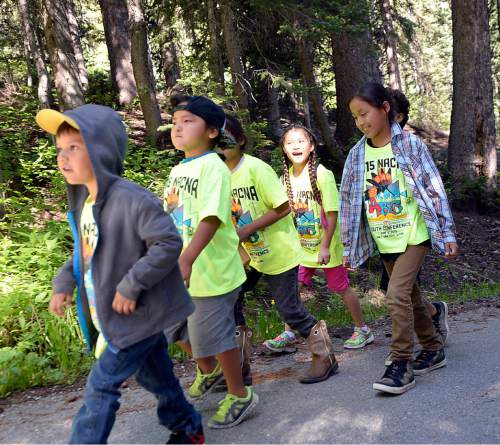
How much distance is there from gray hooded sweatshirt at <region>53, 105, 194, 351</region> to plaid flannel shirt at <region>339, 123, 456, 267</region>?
2.25m

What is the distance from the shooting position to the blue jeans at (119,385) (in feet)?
9.55

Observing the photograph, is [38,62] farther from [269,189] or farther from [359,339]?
[359,339]

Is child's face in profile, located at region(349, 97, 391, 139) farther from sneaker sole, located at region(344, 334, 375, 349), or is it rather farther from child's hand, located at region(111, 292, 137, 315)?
child's hand, located at region(111, 292, 137, 315)

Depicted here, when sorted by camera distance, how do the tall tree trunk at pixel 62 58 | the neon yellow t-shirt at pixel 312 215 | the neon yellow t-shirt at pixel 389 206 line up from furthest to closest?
the tall tree trunk at pixel 62 58
the neon yellow t-shirt at pixel 312 215
the neon yellow t-shirt at pixel 389 206

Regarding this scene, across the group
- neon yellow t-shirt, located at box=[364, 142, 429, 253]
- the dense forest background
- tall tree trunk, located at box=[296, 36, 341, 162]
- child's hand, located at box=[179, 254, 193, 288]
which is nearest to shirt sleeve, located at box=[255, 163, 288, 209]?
neon yellow t-shirt, located at box=[364, 142, 429, 253]

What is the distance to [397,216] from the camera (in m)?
4.66

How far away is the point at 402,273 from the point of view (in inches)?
177

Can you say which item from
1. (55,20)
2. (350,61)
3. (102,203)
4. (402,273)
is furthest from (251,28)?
(102,203)

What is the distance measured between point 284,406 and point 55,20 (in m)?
7.47

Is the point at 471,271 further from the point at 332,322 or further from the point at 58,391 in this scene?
the point at 58,391

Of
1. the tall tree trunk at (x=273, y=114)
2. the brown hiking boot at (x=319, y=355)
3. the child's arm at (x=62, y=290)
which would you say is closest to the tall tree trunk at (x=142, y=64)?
the tall tree trunk at (x=273, y=114)

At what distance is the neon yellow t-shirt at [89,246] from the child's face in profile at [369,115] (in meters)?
2.39

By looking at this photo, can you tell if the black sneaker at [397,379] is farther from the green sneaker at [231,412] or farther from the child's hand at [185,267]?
the child's hand at [185,267]

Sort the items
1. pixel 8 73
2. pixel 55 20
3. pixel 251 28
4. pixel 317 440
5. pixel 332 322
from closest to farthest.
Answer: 1. pixel 317 440
2. pixel 332 322
3. pixel 55 20
4. pixel 251 28
5. pixel 8 73
